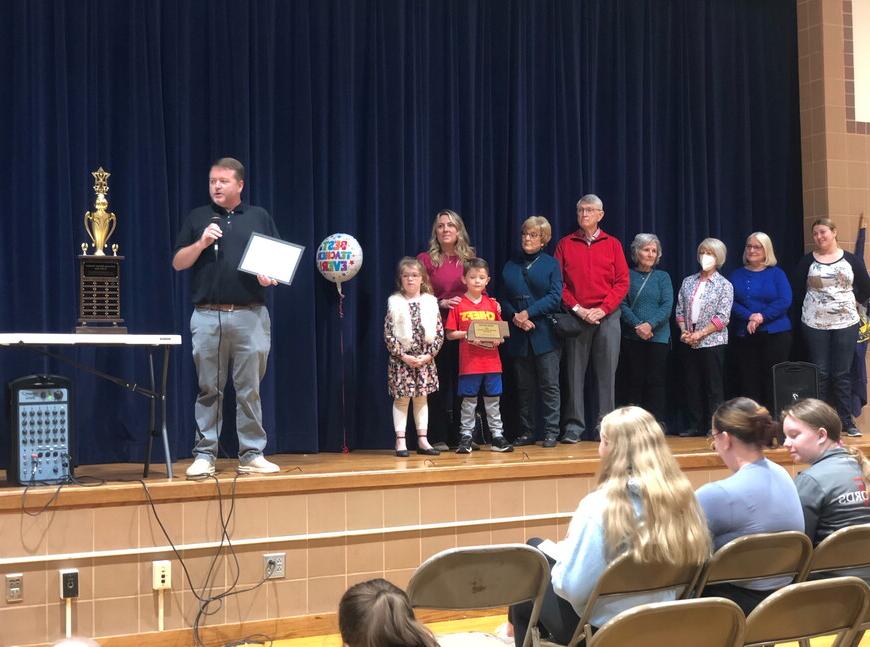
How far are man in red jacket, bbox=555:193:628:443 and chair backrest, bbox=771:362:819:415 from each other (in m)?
1.10

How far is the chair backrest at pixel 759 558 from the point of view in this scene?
3.24 meters

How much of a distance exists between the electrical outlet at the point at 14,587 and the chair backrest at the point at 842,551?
3240mm

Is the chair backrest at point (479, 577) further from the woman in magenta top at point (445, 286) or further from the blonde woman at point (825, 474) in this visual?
the woman in magenta top at point (445, 286)

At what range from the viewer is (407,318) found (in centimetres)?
614

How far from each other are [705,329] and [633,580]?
4.36 m

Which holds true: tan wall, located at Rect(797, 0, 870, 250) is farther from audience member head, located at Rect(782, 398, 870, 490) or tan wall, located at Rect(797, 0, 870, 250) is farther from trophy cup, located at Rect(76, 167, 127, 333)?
trophy cup, located at Rect(76, 167, 127, 333)

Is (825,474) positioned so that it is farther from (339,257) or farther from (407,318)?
(339,257)

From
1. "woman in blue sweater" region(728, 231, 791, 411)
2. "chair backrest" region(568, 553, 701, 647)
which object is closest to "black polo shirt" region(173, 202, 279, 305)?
"chair backrest" region(568, 553, 701, 647)

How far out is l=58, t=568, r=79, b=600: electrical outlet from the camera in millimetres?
4375

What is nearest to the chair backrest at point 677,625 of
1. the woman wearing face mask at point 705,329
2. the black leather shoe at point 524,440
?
the black leather shoe at point 524,440

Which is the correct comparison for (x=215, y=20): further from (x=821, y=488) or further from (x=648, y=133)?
(x=821, y=488)

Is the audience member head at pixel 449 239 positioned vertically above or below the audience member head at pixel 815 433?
above

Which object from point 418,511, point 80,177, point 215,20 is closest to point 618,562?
point 418,511

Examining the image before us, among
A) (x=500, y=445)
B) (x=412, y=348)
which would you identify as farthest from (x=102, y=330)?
(x=500, y=445)
